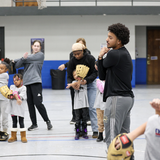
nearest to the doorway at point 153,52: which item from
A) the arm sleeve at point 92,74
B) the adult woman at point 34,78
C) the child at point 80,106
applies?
the adult woman at point 34,78

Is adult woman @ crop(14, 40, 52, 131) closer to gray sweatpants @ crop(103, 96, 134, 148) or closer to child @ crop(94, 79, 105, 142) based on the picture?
child @ crop(94, 79, 105, 142)

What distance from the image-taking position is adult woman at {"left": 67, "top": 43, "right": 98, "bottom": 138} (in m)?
4.59

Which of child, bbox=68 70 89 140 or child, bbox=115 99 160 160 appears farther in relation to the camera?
child, bbox=68 70 89 140

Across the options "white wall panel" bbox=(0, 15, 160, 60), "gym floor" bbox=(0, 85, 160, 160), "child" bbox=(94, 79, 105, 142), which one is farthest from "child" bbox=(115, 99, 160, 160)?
"white wall panel" bbox=(0, 15, 160, 60)

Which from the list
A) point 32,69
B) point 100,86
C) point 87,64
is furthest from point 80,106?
point 32,69

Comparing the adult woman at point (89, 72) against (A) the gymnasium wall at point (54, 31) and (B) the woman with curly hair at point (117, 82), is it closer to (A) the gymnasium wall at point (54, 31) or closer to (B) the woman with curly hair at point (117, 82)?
(B) the woman with curly hair at point (117, 82)

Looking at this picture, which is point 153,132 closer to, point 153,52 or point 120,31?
point 120,31

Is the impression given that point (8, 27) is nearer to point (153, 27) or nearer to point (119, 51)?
point (153, 27)

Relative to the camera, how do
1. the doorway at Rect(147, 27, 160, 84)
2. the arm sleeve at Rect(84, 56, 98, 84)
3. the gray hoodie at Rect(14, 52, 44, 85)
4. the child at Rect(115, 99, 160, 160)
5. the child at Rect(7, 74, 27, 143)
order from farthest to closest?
1. the doorway at Rect(147, 27, 160, 84)
2. the gray hoodie at Rect(14, 52, 44, 85)
3. the arm sleeve at Rect(84, 56, 98, 84)
4. the child at Rect(7, 74, 27, 143)
5. the child at Rect(115, 99, 160, 160)

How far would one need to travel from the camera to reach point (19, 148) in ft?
13.8

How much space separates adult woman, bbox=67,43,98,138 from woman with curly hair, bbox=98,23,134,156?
67.9 inches

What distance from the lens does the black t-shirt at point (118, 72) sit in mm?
2773

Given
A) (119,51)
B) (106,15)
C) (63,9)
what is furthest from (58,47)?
(119,51)

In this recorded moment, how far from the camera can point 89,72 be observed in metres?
4.79
